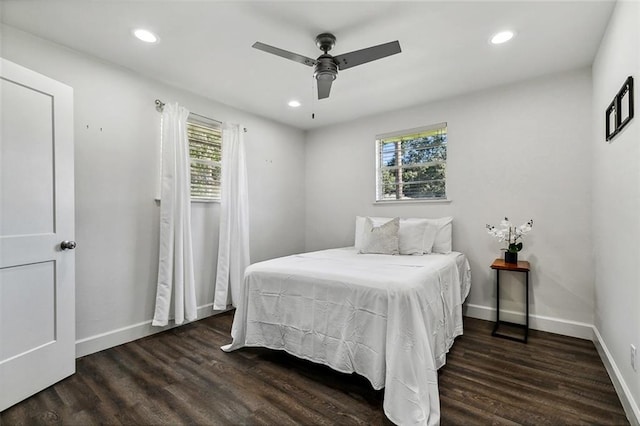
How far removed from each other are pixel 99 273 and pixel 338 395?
2.24 metres

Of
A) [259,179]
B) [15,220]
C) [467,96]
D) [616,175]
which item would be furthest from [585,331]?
[15,220]

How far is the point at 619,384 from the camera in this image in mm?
1887

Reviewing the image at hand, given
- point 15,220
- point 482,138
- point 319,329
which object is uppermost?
point 482,138

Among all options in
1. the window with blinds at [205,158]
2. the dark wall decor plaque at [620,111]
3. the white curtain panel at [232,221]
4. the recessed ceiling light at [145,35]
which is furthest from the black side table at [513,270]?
the recessed ceiling light at [145,35]

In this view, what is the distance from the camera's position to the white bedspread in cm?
172

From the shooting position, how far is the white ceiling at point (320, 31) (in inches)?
79.0

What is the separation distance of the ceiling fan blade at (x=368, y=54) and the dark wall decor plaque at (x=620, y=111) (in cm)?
133

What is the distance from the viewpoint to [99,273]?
2.63m

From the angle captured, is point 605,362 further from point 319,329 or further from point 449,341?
point 319,329

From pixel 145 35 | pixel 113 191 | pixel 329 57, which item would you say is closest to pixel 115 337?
pixel 113 191

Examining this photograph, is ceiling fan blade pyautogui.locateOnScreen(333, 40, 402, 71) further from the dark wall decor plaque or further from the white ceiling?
the dark wall decor plaque

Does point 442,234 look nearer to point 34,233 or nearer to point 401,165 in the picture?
point 401,165

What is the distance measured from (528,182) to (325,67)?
2.37 metres

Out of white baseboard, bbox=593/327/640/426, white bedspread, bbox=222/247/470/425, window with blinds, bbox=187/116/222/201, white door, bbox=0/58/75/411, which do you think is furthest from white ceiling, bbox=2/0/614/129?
white baseboard, bbox=593/327/640/426
